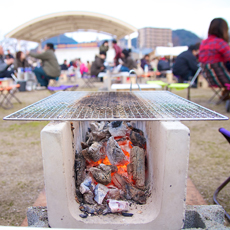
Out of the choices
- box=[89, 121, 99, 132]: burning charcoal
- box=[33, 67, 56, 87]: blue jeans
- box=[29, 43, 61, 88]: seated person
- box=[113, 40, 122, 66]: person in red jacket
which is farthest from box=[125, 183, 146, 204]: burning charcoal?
box=[113, 40, 122, 66]: person in red jacket

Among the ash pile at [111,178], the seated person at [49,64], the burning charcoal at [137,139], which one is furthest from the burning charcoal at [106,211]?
the seated person at [49,64]

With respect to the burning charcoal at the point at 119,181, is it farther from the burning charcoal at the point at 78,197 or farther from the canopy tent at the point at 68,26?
the canopy tent at the point at 68,26

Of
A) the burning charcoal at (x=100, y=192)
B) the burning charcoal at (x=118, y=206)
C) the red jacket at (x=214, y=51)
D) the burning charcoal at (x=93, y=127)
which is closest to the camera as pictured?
the burning charcoal at (x=118, y=206)

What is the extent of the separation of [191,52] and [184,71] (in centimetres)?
73

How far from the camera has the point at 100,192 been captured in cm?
162

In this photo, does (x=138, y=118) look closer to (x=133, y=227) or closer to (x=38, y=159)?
(x=133, y=227)

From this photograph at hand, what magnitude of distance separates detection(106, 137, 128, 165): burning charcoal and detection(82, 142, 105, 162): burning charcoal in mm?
90

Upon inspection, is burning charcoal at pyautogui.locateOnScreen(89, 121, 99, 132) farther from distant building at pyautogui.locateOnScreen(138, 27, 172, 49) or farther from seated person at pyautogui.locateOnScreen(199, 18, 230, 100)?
distant building at pyautogui.locateOnScreen(138, 27, 172, 49)

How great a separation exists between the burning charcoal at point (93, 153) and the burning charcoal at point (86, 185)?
0.59 ft

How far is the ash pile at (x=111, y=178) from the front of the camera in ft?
5.16

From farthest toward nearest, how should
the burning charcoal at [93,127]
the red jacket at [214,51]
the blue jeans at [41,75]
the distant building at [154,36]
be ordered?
the distant building at [154,36]
the blue jeans at [41,75]
the red jacket at [214,51]
the burning charcoal at [93,127]

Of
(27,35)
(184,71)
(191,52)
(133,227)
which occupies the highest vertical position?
(27,35)

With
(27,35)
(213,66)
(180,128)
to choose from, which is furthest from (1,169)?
(27,35)

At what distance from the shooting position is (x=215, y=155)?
125 inches
